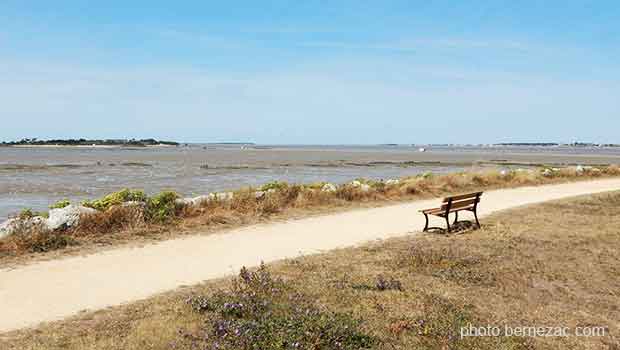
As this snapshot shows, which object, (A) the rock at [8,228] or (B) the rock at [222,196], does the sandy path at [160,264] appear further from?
(B) the rock at [222,196]

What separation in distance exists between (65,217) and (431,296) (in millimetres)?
7446

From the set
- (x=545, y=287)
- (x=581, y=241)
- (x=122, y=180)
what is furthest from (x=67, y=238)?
(x=122, y=180)

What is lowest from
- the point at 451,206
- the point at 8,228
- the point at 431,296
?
the point at 431,296

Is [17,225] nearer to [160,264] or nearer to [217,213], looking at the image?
[160,264]

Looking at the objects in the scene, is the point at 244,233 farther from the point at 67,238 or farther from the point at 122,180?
the point at 122,180

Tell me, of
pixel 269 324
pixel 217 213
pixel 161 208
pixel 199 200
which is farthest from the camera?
pixel 199 200

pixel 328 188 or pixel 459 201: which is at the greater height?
pixel 459 201

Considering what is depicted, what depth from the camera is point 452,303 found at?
7.16 metres

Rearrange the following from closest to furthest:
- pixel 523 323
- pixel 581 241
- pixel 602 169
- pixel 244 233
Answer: pixel 523 323 < pixel 581 241 < pixel 244 233 < pixel 602 169

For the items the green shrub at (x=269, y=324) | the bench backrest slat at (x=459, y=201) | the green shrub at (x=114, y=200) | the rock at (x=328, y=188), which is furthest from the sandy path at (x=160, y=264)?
the rock at (x=328, y=188)

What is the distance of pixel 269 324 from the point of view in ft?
18.9

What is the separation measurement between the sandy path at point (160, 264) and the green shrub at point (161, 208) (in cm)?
146

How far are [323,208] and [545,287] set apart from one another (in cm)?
846

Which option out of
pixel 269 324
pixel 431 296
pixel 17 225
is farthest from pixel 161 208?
pixel 269 324
